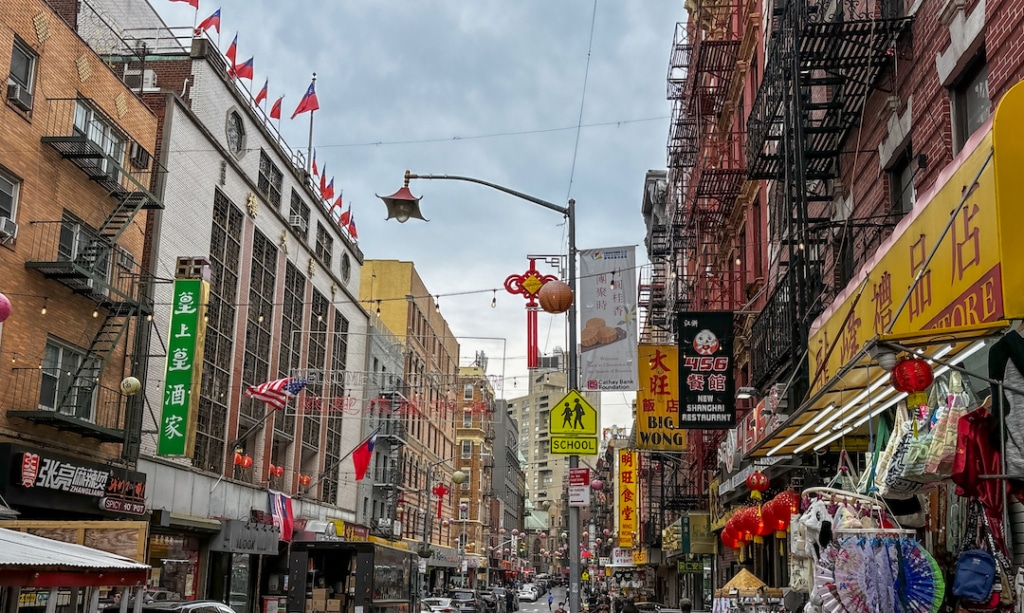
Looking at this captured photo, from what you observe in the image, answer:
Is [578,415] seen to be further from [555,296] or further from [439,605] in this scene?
[439,605]

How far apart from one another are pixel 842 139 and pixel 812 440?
22.2 feet

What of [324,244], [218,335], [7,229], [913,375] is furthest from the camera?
[324,244]

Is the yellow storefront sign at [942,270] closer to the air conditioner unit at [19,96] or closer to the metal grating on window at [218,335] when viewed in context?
the air conditioner unit at [19,96]

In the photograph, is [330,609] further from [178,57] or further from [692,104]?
[692,104]

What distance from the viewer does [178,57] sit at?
110 feet

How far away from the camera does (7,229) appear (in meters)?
21.7

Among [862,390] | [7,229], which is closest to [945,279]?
[862,390]

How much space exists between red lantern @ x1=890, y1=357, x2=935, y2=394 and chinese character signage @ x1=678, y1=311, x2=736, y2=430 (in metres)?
13.4

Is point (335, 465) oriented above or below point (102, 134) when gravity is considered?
below

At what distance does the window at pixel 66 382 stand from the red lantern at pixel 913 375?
2092cm

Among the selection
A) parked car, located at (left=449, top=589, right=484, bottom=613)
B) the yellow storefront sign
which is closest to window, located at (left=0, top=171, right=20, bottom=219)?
the yellow storefront sign

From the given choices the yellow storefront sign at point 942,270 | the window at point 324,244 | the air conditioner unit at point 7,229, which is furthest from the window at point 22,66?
the window at point 324,244

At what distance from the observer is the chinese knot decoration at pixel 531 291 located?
61.6ft

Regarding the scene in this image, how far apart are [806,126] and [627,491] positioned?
149ft
